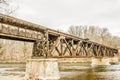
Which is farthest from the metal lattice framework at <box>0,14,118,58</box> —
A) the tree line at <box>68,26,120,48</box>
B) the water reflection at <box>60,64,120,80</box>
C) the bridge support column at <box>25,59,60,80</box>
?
the tree line at <box>68,26,120,48</box>

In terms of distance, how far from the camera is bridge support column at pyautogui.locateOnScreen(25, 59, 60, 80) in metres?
18.5

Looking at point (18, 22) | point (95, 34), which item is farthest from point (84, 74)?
point (95, 34)

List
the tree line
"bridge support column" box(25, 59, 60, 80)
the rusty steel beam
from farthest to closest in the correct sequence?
the tree line
the rusty steel beam
"bridge support column" box(25, 59, 60, 80)

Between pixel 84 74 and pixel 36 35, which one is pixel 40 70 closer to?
pixel 84 74

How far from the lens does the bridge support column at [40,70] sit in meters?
18.5

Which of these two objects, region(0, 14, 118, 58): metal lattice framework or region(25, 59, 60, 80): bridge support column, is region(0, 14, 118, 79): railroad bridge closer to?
region(0, 14, 118, 58): metal lattice framework

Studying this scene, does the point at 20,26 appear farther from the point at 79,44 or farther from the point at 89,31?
the point at 89,31

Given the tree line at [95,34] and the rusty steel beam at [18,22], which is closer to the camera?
the rusty steel beam at [18,22]

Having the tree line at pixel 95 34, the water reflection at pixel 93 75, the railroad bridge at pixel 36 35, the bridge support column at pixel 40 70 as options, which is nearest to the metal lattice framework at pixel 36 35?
the railroad bridge at pixel 36 35

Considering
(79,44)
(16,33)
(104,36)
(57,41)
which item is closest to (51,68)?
(16,33)

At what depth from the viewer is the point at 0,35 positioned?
792 inches

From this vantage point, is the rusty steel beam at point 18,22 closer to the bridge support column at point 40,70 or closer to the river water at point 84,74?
the bridge support column at point 40,70

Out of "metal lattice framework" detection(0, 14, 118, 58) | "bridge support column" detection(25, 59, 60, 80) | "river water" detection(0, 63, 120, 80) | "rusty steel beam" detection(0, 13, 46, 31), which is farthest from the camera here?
"metal lattice framework" detection(0, 14, 118, 58)

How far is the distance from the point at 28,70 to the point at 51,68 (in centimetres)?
214
